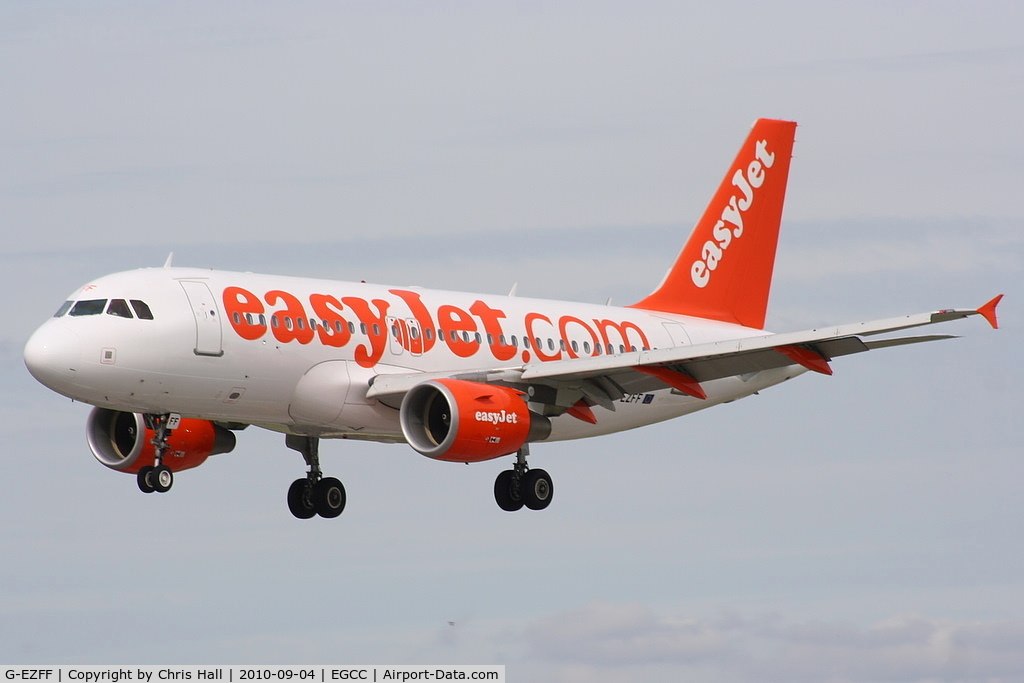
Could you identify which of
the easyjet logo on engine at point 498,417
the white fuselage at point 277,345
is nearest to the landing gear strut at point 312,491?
the white fuselage at point 277,345

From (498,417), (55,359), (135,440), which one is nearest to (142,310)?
(55,359)

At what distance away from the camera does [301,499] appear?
4388 cm

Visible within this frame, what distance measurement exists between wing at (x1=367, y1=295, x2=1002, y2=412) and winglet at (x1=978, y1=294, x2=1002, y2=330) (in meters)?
2.01

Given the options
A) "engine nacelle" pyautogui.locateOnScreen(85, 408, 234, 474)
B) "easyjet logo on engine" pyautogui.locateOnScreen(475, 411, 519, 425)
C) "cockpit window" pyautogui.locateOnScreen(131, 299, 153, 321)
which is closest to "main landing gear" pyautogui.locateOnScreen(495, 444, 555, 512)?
"easyjet logo on engine" pyautogui.locateOnScreen(475, 411, 519, 425)

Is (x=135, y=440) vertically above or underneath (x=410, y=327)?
underneath

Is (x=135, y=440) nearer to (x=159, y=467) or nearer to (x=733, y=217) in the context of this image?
(x=159, y=467)

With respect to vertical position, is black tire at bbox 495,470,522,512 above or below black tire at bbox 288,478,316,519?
below

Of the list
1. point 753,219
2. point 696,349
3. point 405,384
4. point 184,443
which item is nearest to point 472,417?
point 405,384

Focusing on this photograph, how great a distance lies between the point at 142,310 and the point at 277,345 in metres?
2.95

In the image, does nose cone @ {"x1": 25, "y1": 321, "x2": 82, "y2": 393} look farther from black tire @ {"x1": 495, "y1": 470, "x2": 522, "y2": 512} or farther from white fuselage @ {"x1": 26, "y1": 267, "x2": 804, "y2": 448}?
black tire @ {"x1": 495, "y1": 470, "x2": 522, "y2": 512}

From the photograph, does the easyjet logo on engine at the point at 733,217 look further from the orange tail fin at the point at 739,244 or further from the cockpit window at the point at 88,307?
the cockpit window at the point at 88,307

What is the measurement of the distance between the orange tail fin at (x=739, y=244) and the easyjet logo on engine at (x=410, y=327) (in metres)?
3.24

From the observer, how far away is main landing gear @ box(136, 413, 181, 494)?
3775 centimetres

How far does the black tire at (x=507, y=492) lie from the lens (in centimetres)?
4153
